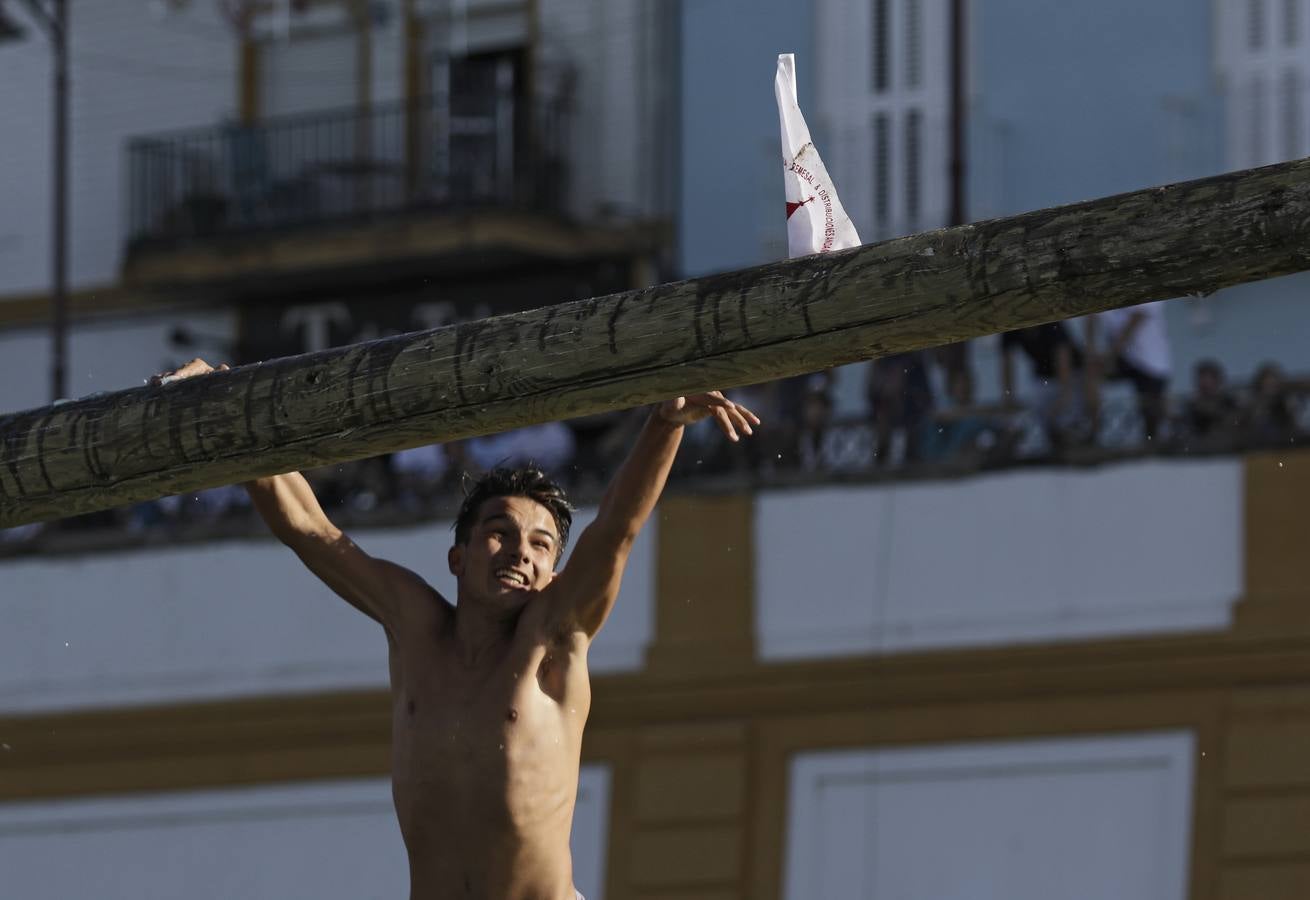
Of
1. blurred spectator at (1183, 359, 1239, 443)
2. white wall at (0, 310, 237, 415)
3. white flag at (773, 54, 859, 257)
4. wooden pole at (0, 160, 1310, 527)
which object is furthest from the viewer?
white wall at (0, 310, 237, 415)

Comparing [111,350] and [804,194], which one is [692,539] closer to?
[111,350]

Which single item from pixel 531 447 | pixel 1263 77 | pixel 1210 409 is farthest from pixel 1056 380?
pixel 1263 77

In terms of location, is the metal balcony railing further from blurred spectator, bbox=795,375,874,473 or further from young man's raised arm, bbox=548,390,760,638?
young man's raised arm, bbox=548,390,760,638

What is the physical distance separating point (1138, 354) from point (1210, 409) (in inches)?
19.8

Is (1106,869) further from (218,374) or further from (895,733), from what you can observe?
(218,374)

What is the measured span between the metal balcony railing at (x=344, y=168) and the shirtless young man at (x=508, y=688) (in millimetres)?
13483

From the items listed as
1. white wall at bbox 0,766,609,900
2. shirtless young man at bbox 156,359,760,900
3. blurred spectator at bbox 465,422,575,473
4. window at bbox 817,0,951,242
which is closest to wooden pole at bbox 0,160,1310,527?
shirtless young man at bbox 156,359,760,900

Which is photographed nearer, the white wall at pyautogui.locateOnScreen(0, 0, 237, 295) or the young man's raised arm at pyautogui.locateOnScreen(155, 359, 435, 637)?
the young man's raised arm at pyautogui.locateOnScreen(155, 359, 435, 637)

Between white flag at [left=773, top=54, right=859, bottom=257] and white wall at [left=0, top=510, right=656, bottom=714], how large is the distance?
10.5 metres

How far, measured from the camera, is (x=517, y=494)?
6.14 m

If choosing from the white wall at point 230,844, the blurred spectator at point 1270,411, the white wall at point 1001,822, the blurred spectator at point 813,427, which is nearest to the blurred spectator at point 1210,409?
the blurred spectator at point 1270,411

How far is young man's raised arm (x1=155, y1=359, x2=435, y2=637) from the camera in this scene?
628 centimetres

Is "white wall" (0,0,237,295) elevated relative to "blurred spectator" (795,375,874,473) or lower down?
elevated

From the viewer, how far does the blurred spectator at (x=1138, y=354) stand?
45.0 ft
